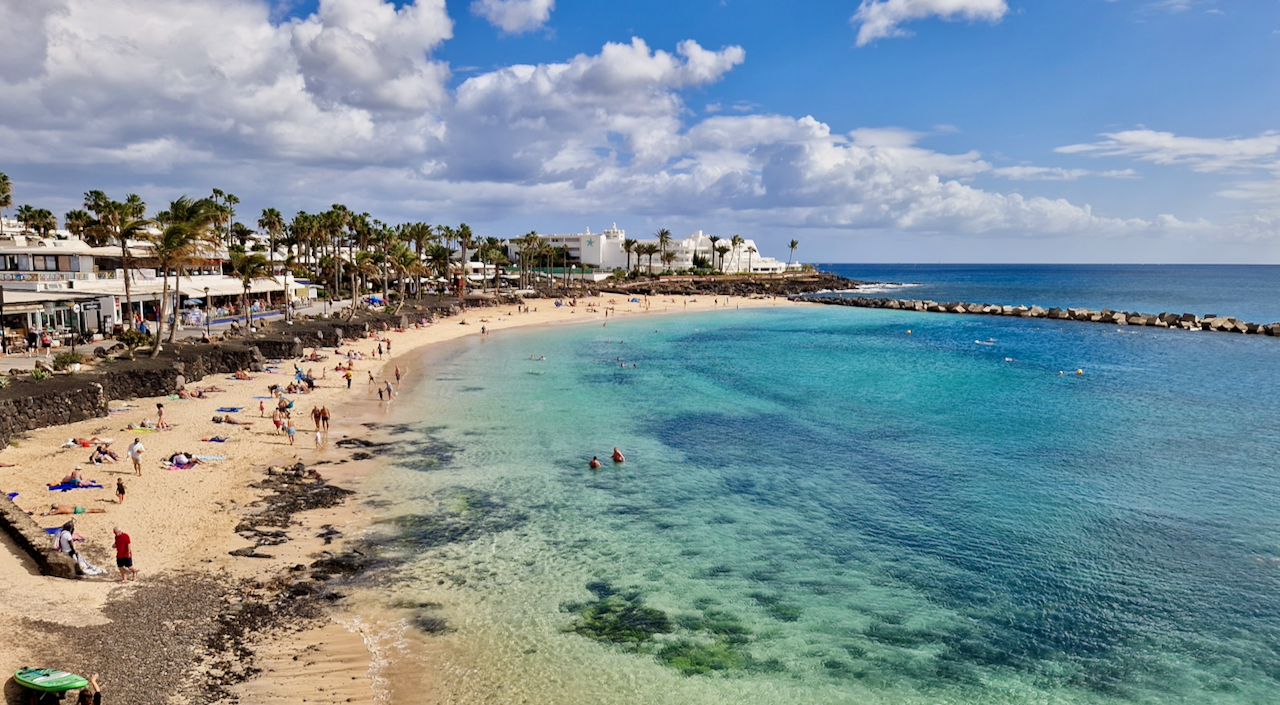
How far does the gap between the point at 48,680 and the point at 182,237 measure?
2920 centimetres

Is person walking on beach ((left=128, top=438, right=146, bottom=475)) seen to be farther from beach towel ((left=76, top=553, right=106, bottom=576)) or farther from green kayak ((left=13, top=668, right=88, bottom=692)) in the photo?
green kayak ((left=13, top=668, right=88, bottom=692))

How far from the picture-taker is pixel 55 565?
1365 centimetres

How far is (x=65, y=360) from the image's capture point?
28391mm

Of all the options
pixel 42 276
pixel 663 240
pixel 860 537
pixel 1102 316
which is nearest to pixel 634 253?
pixel 663 240

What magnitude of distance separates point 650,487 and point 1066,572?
1163 centimetres

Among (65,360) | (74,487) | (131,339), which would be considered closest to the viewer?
(74,487)

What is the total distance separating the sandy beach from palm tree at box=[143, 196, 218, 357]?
594 centimetres

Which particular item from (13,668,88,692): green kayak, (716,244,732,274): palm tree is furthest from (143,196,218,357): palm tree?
(716,244,732,274): palm tree

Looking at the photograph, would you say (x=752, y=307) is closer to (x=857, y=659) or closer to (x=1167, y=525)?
(x=1167, y=525)

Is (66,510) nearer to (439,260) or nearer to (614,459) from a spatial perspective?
(614,459)

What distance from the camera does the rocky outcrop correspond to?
1366 centimetres

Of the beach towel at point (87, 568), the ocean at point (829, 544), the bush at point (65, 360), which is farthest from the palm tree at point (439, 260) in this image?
the beach towel at point (87, 568)

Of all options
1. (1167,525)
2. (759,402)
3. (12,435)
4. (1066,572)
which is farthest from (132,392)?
(1167,525)

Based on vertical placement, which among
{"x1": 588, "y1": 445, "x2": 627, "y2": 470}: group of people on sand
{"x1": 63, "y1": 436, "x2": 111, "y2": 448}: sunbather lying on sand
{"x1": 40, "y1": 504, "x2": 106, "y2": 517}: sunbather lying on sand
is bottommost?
{"x1": 588, "y1": 445, "x2": 627, "y2": 470}: group of people on sand
